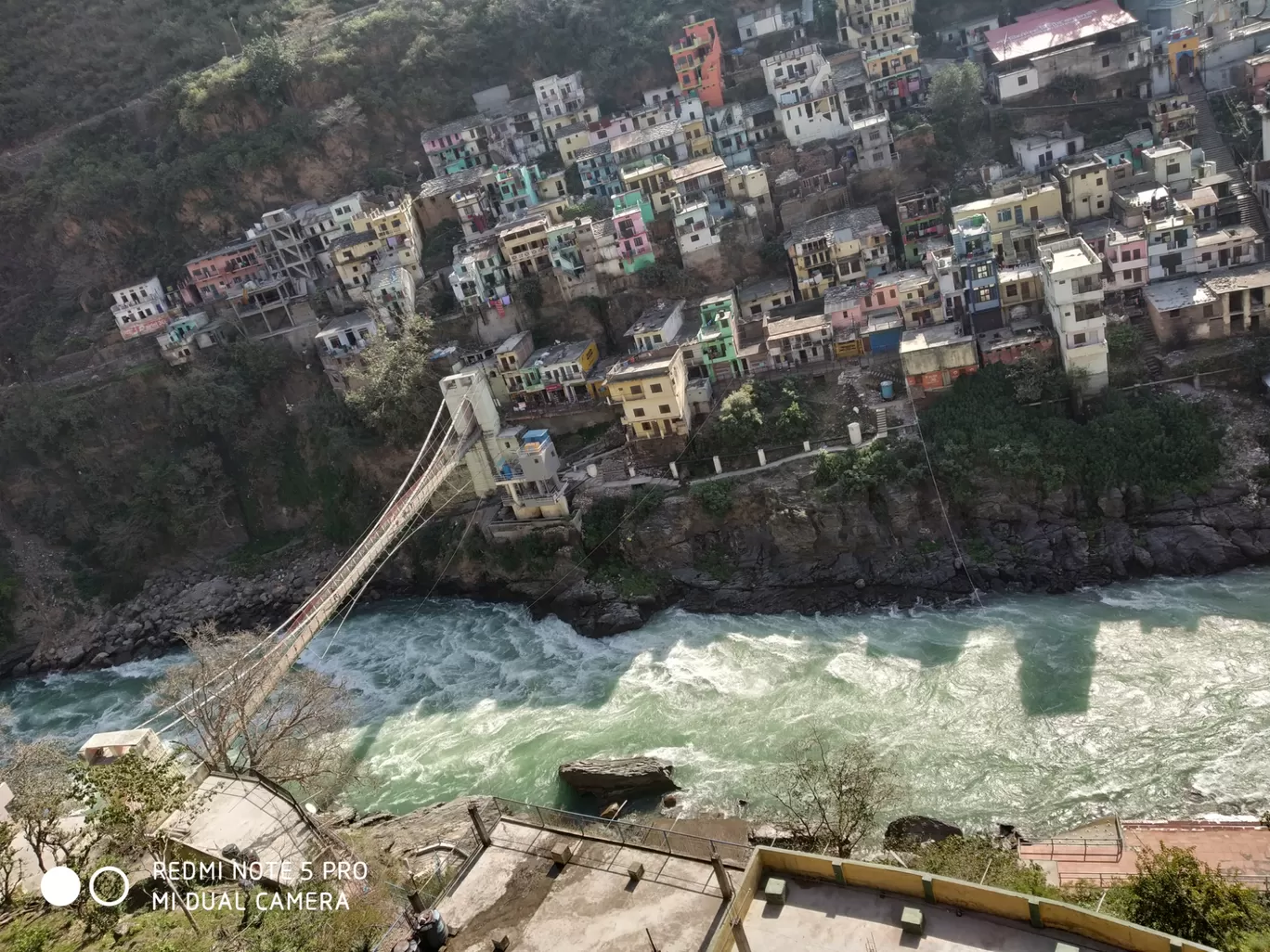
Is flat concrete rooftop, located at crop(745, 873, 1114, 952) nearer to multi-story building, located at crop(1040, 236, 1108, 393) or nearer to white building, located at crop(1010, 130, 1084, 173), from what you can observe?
multi-story building, located at crop(1040, 236, 1108, 393)

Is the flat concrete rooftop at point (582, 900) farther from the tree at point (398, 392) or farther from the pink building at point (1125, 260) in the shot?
the pink building at point (1125, 260)

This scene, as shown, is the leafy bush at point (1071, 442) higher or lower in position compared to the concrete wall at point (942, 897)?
lower

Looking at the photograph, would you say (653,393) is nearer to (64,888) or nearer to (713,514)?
(713,514)

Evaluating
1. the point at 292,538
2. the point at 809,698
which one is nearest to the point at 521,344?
the point at 292,538

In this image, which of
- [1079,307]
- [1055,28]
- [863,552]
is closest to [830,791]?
[863,552]

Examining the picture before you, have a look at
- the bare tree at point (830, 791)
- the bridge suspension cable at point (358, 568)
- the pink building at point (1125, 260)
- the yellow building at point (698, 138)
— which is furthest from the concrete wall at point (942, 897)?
the yellow building at point (698, 138)
